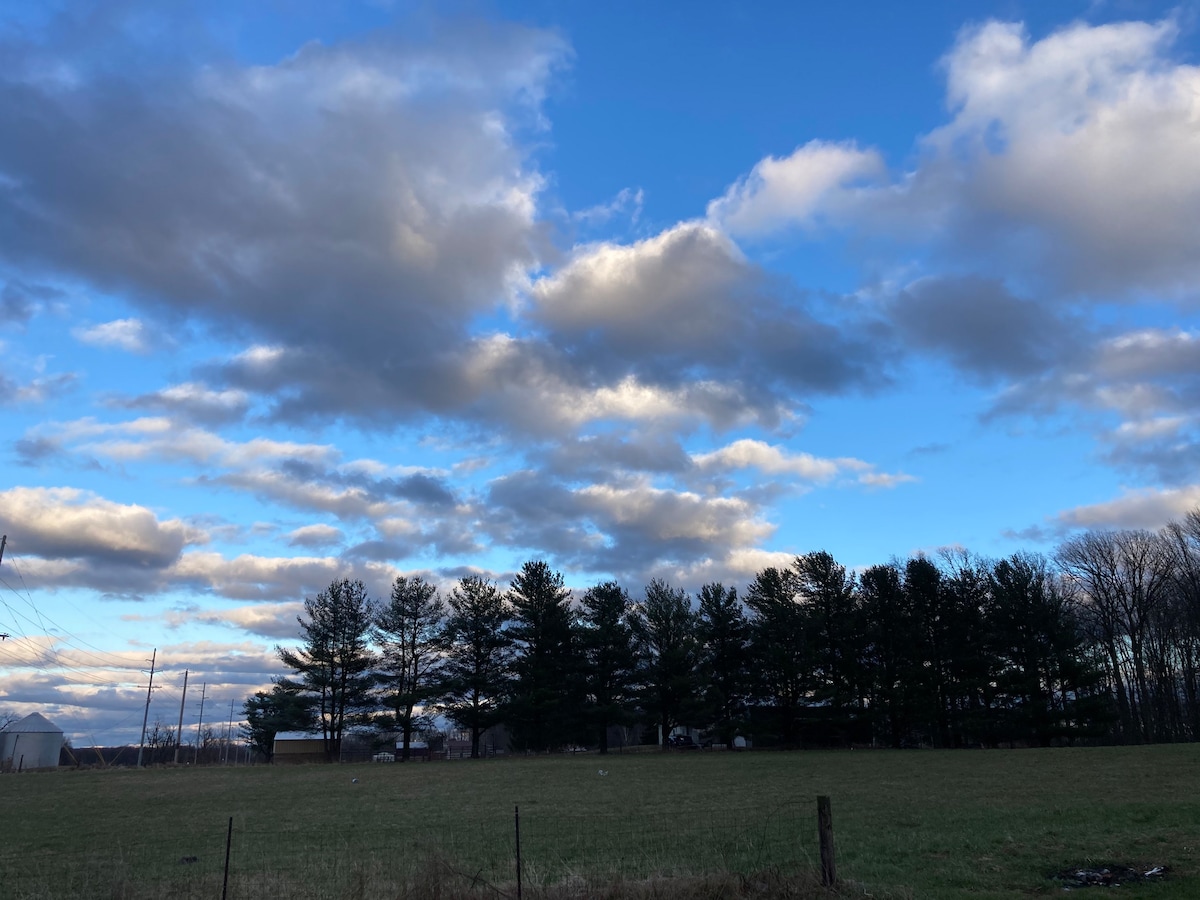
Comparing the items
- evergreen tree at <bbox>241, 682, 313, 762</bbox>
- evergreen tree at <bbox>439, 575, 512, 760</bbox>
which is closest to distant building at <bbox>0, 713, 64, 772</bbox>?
evergreen tree at <bbox>241, 682, 313, 762</bbox>

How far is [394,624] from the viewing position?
7331cm

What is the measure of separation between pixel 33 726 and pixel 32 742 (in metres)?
3.73

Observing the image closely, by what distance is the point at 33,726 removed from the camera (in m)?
88.1

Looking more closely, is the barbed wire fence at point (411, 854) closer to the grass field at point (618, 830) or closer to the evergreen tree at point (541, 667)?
the grass field at point (618, 830)

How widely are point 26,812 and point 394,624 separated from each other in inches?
1690

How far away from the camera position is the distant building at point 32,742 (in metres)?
83.7

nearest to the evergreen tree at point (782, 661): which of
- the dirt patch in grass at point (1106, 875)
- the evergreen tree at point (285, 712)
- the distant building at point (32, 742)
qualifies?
the evergreen tree at point (285, 712)

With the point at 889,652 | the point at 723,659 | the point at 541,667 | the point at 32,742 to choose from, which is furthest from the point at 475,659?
the point at 32,742

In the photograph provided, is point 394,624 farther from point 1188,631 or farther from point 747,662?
point 1188,631

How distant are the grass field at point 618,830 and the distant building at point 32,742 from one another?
2009 inches

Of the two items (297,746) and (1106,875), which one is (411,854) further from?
(297,746)

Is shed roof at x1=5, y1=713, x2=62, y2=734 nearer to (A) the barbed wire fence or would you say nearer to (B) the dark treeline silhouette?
(B) the dark treeline silhouette

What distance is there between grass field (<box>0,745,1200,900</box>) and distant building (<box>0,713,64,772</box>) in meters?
51.0

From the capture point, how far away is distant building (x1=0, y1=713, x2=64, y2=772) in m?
83.7
